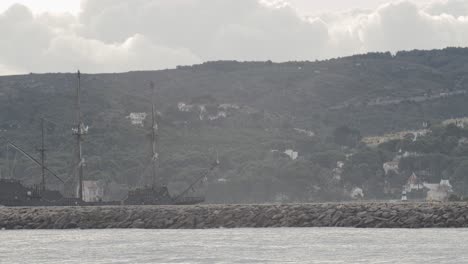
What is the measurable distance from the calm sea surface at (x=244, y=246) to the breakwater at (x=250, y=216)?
3.17 m

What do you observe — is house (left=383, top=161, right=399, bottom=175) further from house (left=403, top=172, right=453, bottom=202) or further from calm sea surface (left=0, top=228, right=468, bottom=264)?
calm sea surface (left=0, top=228, right=468, bottom=264)

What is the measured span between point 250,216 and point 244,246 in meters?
17.9

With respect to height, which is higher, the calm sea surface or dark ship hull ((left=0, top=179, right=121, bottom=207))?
dark ship hull ((left=0, top=179, right=121, bottom=207))

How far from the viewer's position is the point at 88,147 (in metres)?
179

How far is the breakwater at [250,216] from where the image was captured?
7300 cm

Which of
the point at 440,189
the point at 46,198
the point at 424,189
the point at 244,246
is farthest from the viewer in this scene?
the point at 424,189

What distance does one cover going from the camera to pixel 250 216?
3093 inches

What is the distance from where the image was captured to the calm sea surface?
5469cm

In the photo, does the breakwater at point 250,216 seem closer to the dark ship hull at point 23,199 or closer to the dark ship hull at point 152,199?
the dark ship hull at point 23,199

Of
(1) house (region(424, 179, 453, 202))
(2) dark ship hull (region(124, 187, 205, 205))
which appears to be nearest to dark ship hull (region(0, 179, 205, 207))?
(2) dark ship hull (region(124, 187, 205, 205))

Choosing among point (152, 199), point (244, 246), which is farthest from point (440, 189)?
point (244, 246)

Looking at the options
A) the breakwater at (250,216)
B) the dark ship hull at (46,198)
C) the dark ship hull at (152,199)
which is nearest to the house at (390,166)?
the dark ship hull at (152,199)

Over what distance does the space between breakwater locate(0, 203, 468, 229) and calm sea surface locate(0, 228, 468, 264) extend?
317 cm

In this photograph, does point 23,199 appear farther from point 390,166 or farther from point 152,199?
point 390,166
